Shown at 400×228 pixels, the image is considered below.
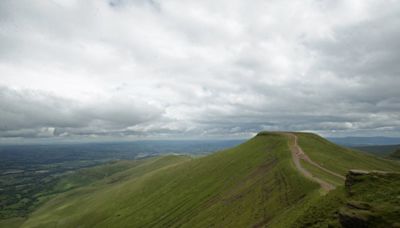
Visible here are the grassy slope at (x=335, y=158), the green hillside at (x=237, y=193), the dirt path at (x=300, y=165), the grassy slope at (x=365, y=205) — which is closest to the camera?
the grassy slope at (x=365, y=205)

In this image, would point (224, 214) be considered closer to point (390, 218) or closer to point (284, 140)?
point (390, 218)

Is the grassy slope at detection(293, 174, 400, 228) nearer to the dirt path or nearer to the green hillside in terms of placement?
the green hillside

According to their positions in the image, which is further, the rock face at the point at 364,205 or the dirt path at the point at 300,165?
the dirt path at the point at 300,165

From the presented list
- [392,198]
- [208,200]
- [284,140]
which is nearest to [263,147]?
[284,140]

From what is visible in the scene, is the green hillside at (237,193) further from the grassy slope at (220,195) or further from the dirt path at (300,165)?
the dirt path at (300,165)

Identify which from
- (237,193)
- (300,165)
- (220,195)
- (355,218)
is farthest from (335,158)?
(355,218)

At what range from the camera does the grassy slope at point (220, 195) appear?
64.9 metres

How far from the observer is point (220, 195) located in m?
96.1

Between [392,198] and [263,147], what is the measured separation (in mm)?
105503

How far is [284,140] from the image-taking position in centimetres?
13288

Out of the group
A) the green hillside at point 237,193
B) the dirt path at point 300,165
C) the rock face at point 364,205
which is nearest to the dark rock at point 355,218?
the rock face at point 364,205

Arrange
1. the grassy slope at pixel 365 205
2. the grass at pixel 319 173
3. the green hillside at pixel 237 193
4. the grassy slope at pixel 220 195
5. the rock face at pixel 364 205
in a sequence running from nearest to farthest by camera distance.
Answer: the grassy slope at pixel 365 205 → the rock face at pixel 364 205 → the green hillside at pixel 237 193 → the grassy slope at pixel 220 195 → the grass at pixel 319 173

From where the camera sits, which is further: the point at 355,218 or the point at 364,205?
the point at 364,205

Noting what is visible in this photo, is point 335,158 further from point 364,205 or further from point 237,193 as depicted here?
point 364,205
